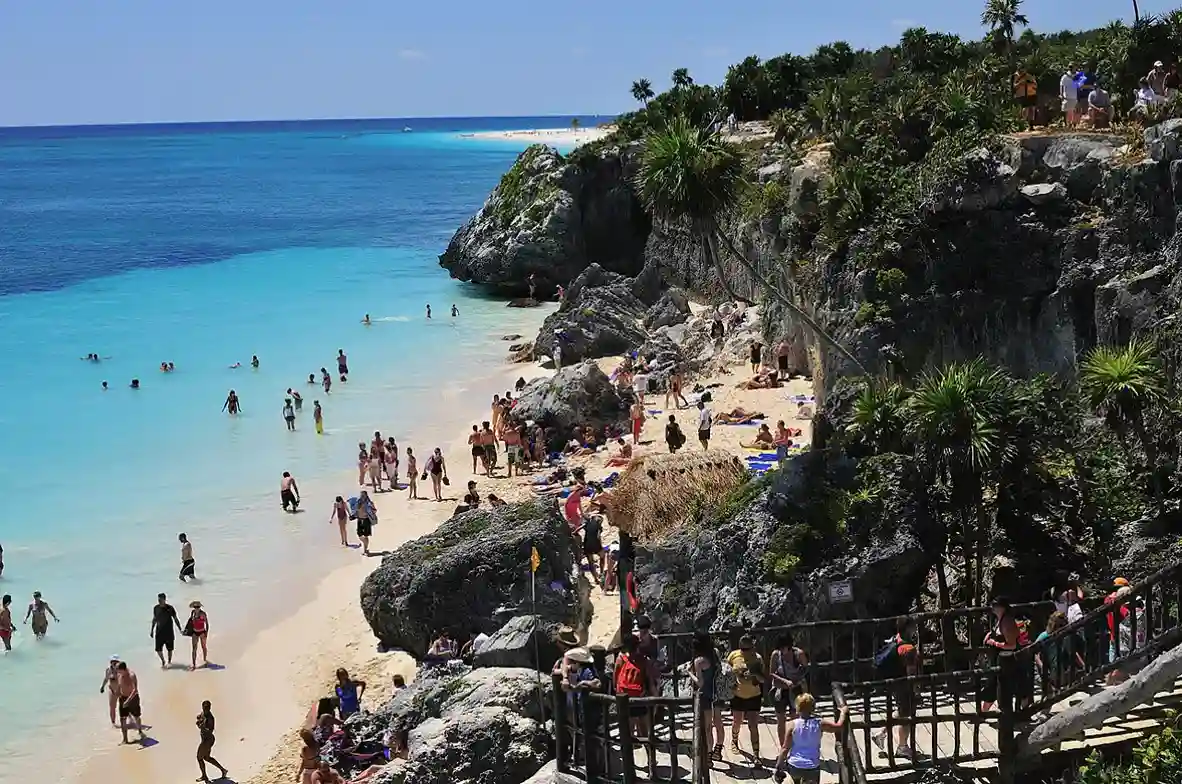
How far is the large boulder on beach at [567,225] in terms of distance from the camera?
55.3 metres

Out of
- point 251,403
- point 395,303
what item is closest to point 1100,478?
point 251,403

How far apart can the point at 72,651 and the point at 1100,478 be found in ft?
55.1

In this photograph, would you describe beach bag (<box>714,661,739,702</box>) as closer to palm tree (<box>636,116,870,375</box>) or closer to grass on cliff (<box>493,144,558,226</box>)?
palm tree (<box>636,116,870,375</box>)

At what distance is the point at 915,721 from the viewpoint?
10664 mm

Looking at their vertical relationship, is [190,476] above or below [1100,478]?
below

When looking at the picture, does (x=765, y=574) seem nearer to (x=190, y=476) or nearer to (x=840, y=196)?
(x=840, y=196)

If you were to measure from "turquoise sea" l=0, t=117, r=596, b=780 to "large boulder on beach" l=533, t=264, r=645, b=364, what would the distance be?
300 centimetres

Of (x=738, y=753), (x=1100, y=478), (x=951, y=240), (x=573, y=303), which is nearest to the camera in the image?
(x=738, y=753)

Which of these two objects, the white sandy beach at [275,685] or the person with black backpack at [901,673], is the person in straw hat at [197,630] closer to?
the white sandy beach at [275,685]

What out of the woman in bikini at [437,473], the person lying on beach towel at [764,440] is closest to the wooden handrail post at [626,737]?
the person lying on beach towel at [764,440]

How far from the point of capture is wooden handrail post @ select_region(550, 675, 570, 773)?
11078mm

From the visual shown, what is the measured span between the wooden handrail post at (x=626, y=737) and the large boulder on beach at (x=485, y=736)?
2.11m

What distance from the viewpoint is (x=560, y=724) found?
441 inches

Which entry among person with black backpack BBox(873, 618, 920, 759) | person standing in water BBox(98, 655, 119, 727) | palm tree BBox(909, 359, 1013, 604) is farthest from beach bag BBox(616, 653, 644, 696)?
person standing in water BBox(98, 655, 119, 727)
